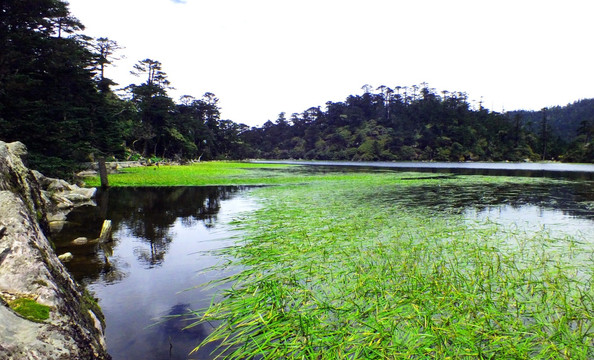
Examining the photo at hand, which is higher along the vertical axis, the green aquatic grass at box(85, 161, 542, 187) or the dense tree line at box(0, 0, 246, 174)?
the dense tree line at box(0, 0, 246, 174)

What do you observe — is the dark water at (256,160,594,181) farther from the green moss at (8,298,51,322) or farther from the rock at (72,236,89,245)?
the green moss at (8,298,51,322)

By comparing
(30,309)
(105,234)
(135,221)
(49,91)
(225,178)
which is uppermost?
(49,91)

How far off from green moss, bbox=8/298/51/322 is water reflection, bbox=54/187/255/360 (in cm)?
191

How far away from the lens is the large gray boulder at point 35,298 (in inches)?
124

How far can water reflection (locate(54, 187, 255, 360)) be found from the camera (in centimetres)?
556

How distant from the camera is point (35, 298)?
366 centimetres

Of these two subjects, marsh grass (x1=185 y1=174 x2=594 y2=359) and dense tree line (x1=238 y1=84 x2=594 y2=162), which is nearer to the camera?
marsh grass (x1=185 y1=174 x2=594 y2=359)

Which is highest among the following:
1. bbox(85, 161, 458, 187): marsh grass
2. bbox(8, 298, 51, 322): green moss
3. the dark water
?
the dark water

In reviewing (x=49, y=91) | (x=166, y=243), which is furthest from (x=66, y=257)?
(x=49, y=91)

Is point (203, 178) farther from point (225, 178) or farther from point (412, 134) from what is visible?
point (412, 134)

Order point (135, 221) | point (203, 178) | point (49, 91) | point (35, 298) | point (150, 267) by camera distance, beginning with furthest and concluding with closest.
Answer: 1. point (203, 178)
2. point (49, 91)
3. point (135, 221)
4. point (150, 267)
5. point (35, 298)

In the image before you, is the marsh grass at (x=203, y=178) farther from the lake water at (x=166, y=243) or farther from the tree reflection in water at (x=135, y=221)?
the lake water at (x=166, y=243)

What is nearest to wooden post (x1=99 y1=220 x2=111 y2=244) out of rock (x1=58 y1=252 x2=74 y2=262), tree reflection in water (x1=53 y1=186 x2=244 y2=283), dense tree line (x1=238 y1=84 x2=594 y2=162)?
tree reflection in water (x1=53 y1=186 x2=244 y2=283)

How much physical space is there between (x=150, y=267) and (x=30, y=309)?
573 cm
